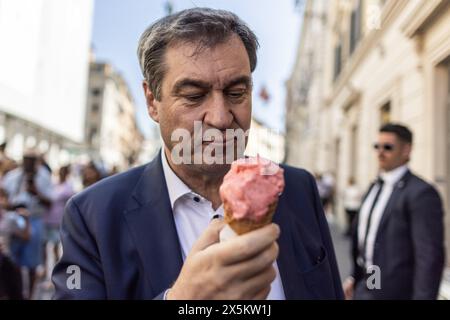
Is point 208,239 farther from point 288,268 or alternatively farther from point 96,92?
point 96,92

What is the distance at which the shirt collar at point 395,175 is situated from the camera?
2412mm

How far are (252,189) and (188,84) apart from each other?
286 mm

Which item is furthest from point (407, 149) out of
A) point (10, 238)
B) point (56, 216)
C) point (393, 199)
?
point (56, 216)

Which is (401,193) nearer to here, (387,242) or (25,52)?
(387,242)

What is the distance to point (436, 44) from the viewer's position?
3.64 ft

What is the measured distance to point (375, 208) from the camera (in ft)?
8.05

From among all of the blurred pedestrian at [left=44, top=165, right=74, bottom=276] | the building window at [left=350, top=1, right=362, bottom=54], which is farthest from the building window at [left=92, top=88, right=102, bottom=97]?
the building window at [left=350, top=1, right=362, bottom=54]

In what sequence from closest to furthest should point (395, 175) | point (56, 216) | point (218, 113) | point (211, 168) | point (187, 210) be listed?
point (218, 113), point (211, 168), point (187, 210), point (395, 175), point (56, 216)

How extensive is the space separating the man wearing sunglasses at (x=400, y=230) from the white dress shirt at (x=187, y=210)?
1.04m

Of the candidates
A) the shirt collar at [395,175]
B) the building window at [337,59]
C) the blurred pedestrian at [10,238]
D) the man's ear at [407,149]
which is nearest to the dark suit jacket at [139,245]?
the building window at [337,59]

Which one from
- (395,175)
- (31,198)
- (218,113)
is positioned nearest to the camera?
(218,113)

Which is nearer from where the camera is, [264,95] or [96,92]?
[264,95]

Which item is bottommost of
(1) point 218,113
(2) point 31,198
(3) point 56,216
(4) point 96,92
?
(3) point 56,216

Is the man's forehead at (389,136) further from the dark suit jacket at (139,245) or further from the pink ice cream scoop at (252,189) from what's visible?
the pink ice cream scoop at (252,189)
